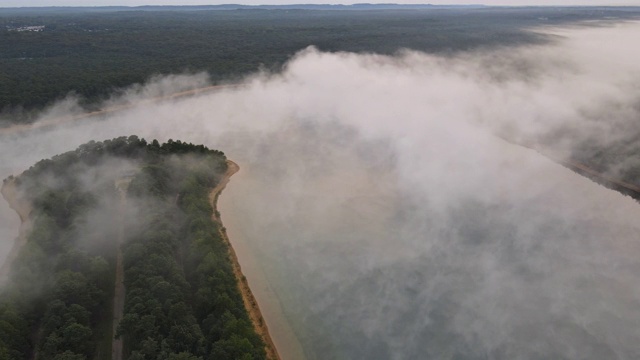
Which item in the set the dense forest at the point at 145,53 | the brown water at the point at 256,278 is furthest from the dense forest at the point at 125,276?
the dense forest at the point at 145,53

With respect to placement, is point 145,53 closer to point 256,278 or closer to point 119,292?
point 256,278

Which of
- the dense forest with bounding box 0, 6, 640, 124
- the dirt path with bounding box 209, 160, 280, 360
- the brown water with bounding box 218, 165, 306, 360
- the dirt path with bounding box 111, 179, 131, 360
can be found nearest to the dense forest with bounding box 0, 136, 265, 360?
the dirt path with bounding box 111, 179, 131, 360

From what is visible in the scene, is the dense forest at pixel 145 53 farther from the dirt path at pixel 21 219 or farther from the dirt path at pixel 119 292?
the dirt path at pixel 119 292

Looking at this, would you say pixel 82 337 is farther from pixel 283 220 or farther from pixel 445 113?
pixel 445 113

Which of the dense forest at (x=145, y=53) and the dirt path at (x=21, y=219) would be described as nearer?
the dirt path at (x=21, y=219)

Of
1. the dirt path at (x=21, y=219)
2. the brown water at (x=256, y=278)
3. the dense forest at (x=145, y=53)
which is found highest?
the dense forest at (x=145, y=53)

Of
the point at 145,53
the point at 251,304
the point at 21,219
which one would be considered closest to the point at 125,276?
the point at 251,304
